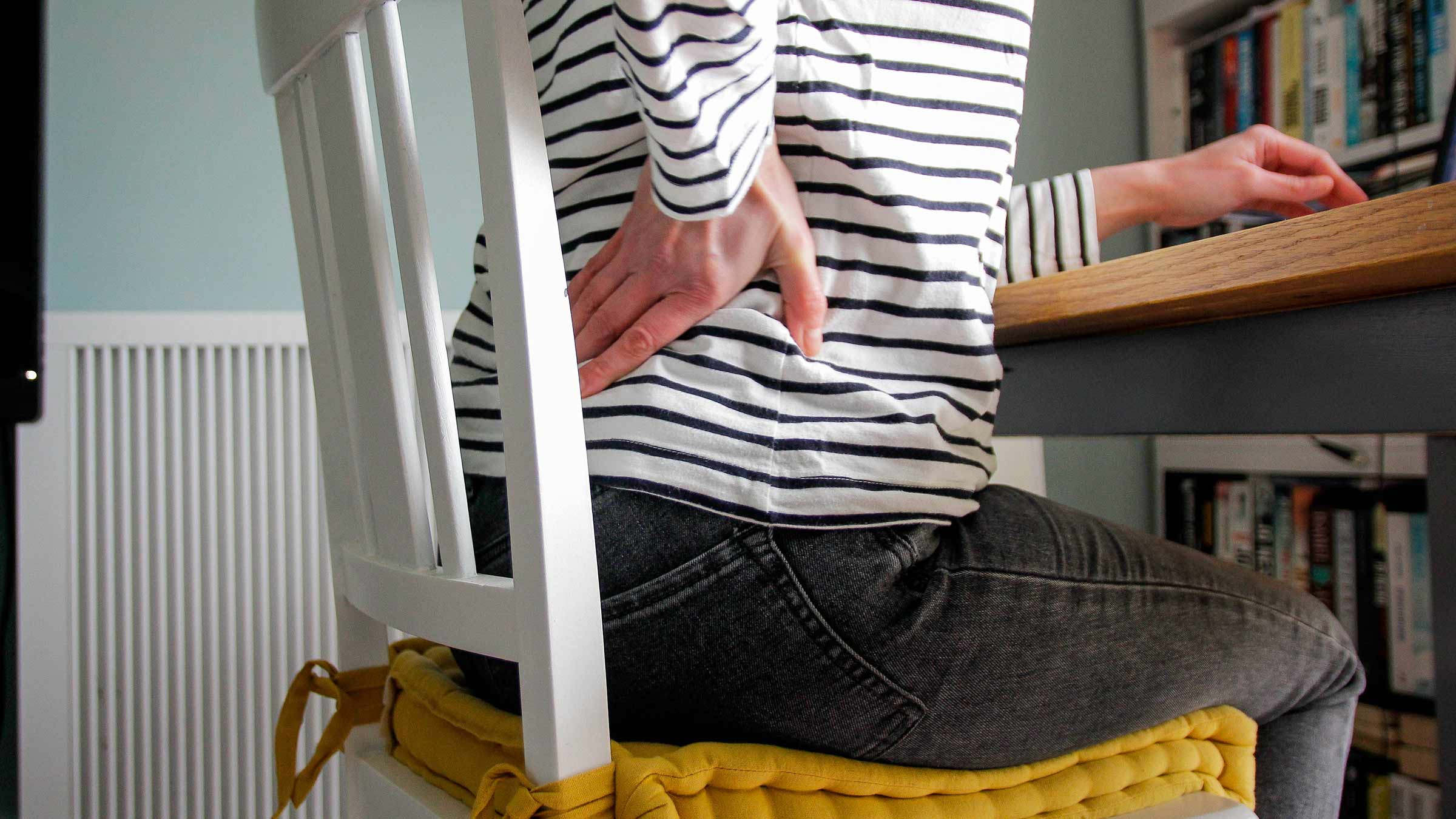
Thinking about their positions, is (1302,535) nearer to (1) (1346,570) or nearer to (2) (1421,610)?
(1) (1346,570)

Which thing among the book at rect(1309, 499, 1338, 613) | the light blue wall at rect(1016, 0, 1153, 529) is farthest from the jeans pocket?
the light blue wall at rect(1016, 0, 1153, 529)

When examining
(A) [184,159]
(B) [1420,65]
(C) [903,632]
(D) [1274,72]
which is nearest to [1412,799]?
(B) [1420,65]

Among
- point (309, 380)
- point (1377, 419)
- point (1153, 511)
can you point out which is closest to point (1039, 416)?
point (1377, 419)

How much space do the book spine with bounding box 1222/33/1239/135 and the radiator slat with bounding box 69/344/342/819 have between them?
164cm

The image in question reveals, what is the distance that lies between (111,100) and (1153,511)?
1950 millimetres

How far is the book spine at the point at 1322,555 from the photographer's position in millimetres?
1568

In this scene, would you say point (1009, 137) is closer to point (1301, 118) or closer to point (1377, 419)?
point (1377, 419)

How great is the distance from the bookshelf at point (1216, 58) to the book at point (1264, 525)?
51 centimetres

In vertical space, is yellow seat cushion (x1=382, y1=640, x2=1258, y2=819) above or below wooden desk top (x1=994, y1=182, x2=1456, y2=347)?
below

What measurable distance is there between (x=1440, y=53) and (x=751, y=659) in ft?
5.21

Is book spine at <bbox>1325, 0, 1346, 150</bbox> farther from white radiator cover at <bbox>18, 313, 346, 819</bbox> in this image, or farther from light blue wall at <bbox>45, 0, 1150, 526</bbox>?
white radiator cover at <bbox>18, 313, 346, 819</bbox>

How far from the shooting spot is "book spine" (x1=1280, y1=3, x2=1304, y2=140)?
1.70 metres

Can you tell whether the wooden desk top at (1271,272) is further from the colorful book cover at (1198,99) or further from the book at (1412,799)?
the colorful book cover at (1198,99)

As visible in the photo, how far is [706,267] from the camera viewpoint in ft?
1.64
